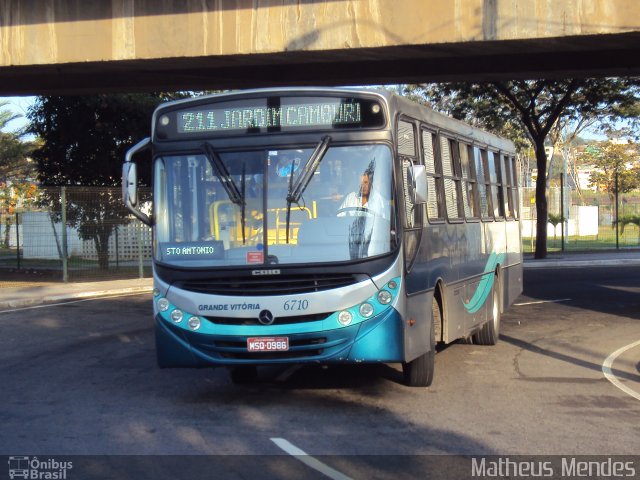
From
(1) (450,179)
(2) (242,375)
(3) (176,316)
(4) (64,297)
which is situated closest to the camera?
(3) (176,316)

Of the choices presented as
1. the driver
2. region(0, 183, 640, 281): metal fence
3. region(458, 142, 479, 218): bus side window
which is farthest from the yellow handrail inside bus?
region(0, 183, 640, 281): metal fence

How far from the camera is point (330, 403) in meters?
9.46

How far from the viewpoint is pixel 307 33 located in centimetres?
1628

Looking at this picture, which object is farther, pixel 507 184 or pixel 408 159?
pixel 507 184

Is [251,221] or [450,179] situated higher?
[450,179]

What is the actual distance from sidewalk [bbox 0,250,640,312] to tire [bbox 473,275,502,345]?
38.3 ft

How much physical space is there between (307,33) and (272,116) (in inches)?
296

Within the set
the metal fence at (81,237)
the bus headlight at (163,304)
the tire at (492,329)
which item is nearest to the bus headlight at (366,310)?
the bus headlight at (163,304)

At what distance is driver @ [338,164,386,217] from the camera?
8859 millimetres

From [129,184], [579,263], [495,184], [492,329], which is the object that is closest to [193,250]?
[129,184]

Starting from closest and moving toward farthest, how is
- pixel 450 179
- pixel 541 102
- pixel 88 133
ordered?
pixel 450 179 → pixel 88 133 → pixel 541 102

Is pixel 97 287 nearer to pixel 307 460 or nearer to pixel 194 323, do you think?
pixel 194 323

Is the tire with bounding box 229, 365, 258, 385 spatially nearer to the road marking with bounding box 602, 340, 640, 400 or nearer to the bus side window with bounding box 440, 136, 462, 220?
the bus side window with bounding box 440, 136, 462, 220

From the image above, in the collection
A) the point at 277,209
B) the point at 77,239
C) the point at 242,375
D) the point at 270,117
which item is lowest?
the point at 242,375
